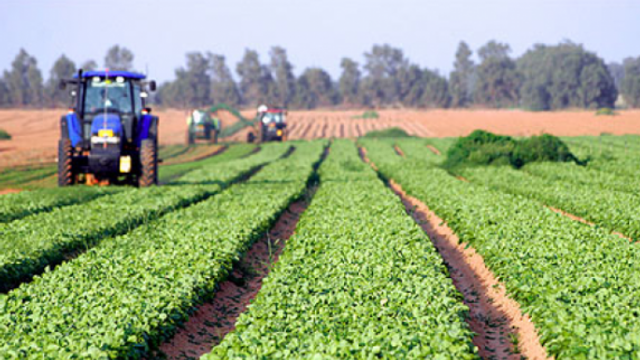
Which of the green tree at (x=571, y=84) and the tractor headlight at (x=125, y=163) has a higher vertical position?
the green tree at (x=571, y=84)

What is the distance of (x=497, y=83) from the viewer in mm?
123688

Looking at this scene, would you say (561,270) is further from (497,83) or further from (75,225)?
(497,83)

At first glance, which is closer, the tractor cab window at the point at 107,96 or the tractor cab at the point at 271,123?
the tractor cab window at the point at 107,96

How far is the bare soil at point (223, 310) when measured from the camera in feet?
26.0

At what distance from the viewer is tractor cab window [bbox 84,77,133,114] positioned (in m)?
19.3

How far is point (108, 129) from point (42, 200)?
3.17 meters

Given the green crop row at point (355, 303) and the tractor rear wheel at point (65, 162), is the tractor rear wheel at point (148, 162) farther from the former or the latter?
the green crop row at point (355, 303)

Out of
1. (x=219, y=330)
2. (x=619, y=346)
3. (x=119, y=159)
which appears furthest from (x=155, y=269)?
(x=119, y=159)

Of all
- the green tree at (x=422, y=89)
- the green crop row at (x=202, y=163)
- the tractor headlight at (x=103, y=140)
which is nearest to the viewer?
the tractor headlight at (x=103, y=140)

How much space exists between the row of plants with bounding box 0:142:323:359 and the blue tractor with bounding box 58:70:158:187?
19.2 ft

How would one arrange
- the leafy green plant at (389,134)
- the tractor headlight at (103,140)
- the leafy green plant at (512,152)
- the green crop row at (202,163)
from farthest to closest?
the leafy green plant at (389,134) < the green crop row at (202,163) < the leafy green plant at (512,152) < the tractor headlight at (103,140)

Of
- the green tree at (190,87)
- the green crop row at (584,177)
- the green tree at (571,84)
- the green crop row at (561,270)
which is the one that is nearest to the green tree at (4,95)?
the green tree at (190,87)

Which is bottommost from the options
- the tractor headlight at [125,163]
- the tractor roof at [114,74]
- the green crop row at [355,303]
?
the green crop row at [355,303]

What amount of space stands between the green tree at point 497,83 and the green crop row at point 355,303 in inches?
4617
